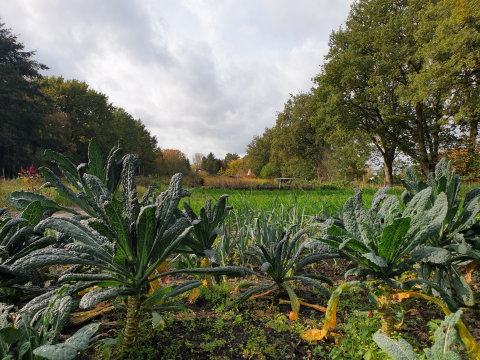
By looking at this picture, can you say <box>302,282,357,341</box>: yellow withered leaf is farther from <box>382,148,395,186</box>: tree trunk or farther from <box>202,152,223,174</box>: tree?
<box>202,152,223,174</box>: tree

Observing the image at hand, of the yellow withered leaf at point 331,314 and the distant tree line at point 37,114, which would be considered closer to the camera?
the yellow withered leaf at point 331,314

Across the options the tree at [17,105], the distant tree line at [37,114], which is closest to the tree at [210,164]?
the distant tree line at [37,114]

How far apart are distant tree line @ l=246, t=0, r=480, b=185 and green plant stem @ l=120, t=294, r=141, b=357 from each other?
15083 mm

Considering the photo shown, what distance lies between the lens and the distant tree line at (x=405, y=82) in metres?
11.8

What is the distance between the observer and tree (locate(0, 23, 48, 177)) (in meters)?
18.8

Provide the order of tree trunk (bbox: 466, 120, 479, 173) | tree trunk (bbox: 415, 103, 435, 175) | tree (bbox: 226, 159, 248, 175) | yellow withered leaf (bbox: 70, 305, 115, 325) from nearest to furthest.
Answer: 1. yellow withered leaf (bbox: 70, 305, 115, 325)
2. tree trunk (bbox: 466, 120, 479, 173)
3. tree trunk (bbox: 415, 103, 435, 175)
4. tree (bbox: 226, 159, 248, 175)

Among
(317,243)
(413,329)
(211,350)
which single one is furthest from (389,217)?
(211,350)

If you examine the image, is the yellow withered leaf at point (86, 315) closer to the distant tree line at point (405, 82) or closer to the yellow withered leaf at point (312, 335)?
the yellow withered leaf at point (312, 335)

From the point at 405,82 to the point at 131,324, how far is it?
18969 millimetres

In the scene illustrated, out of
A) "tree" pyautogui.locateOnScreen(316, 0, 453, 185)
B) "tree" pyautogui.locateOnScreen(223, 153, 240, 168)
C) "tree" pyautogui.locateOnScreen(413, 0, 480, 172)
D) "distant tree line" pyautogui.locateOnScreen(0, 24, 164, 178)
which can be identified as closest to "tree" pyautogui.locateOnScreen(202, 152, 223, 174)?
"tree" pyautogui.locateOnScreen(223, 153, 240, 168)

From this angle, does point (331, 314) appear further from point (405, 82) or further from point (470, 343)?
point (405, 82)

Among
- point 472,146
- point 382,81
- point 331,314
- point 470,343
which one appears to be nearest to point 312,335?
point 331,314

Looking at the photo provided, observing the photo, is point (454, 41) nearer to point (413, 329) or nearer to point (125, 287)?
point (413, 329)

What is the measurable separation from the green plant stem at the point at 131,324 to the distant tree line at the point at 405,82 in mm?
15083
